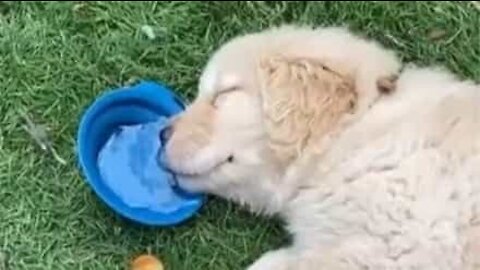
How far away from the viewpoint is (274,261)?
4660mm

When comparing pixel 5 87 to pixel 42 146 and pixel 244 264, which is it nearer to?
pixel 42 146

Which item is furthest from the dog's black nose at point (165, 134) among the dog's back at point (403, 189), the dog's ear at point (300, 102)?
the dog's back at point (403, 189)

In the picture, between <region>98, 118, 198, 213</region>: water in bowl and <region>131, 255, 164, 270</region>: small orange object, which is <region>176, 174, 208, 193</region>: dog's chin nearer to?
<region>98, 118, 198, 213</region>: water in bowl

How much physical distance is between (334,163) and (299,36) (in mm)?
446

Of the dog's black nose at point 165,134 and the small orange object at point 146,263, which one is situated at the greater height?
the dog's black nose at point 165,134

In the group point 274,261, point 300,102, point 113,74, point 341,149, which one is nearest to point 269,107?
point 300,102

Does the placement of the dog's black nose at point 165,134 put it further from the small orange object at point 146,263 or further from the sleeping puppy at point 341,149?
the small orange object at point 146,263

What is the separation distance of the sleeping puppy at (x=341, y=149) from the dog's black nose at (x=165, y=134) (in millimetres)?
18

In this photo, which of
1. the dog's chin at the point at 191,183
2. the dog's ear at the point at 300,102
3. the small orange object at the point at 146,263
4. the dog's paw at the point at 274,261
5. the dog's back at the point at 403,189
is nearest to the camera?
the dog's back at the point at 403,189

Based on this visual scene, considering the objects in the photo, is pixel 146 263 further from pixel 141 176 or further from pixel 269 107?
pixel 269 107

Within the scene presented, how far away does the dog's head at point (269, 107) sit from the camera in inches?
175

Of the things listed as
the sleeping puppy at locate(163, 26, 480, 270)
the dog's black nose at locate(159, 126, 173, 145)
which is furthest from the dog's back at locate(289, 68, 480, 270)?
the dog's black nose at locate(159, 126, 173, 145)

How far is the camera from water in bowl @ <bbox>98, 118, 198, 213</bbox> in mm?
4805

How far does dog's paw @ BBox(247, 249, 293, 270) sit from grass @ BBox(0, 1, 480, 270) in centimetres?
16
